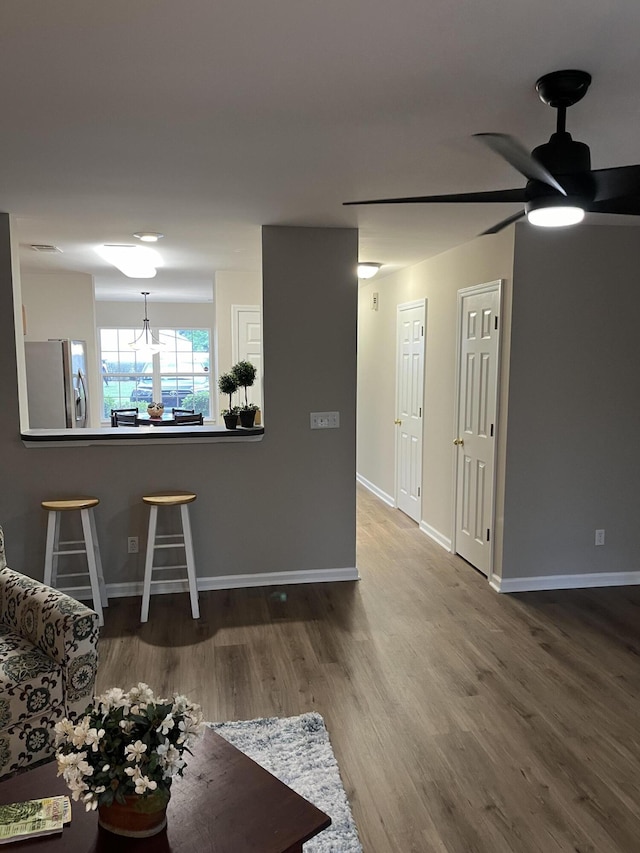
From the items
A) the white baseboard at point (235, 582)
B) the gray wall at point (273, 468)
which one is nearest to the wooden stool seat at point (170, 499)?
the gray wall at point (273, 468)

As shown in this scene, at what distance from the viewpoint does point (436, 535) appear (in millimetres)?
5117

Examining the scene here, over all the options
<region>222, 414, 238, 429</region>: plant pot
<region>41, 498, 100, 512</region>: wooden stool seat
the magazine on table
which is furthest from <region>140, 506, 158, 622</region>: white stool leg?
the magazine on table

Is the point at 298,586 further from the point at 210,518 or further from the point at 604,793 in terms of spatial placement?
the point at 604,793

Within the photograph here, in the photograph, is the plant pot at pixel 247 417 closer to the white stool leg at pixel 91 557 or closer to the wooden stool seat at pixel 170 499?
the wooden stool seat at pixel 170 499

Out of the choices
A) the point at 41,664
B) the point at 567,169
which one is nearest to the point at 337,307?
the point at 567,169

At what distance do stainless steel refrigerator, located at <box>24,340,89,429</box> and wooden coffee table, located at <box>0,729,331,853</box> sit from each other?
3979mm

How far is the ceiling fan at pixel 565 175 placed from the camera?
1.71m

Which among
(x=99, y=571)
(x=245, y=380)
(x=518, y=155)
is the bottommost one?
(x=99, y=571)

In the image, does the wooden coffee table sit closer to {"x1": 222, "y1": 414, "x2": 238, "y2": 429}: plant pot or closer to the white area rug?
the white area rug

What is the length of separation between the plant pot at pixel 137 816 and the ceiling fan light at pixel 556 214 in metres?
1.84

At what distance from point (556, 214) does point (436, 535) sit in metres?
3.66

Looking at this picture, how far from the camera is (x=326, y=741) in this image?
2459 millimetres

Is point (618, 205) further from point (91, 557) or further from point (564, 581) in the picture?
point (91, 557)

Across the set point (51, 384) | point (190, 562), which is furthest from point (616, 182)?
point (51, 384)
